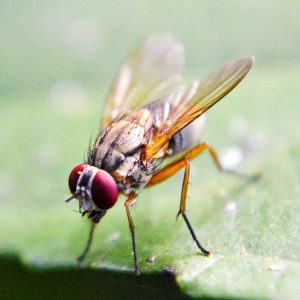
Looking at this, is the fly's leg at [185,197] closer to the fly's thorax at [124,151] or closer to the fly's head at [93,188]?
the fly's thorax at [124,151]

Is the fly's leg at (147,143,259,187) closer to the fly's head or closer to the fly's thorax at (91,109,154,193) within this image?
the fly's thorax at (91,109,154,193)

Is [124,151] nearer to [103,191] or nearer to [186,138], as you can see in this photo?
[103,191]

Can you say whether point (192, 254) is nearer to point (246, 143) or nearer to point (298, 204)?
point (298, 204)

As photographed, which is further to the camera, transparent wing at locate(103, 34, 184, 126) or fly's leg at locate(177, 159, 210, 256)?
transparent wing at locate(103, 34, 184, 126)

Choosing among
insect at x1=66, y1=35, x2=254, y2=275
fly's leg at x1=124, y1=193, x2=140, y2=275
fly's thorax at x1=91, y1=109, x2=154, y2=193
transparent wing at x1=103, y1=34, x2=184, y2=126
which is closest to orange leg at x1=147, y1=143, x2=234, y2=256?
insect at x1=66, y1=35, x2=254, y2=275

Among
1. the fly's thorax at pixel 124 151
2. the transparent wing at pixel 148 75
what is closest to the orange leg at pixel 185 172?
the fly's thorax at pixel 124 151

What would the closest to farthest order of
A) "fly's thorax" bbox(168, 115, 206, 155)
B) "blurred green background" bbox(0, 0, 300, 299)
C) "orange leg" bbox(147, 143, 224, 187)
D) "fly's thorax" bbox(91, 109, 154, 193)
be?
"blurred green background" bbox(0, 0, 300, 299) → "fly's thorax" bbox(91, 109, 154, 193) → "orange leg" bbox(147, 143, 224, 187) → "fly's thorax" bbox(168, 115, 206, 155)

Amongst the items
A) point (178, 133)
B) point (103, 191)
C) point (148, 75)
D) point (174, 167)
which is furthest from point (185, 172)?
point (148, 75)
